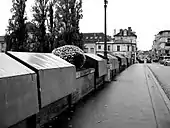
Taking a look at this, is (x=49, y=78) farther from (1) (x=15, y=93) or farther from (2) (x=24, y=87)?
(1) (x=15, y=93)

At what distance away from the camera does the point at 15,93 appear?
404 centimetres

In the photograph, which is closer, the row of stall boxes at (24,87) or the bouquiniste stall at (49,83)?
the row of stall boxes at (24,87)

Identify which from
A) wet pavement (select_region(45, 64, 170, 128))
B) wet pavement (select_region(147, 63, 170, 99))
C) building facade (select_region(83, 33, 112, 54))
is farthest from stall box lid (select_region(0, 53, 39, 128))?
building facade (select_region(83, 33, 112, 54))

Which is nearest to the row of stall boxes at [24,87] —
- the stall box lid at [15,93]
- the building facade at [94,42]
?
the stall box lid at [15,93]

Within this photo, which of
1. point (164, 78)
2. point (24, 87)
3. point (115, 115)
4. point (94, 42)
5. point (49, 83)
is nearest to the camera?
point (24, 87)

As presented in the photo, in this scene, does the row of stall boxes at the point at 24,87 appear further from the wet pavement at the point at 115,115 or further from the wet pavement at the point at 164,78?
the wet pavement at the point at 164,78

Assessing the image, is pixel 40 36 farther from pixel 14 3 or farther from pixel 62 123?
pixel 62 123

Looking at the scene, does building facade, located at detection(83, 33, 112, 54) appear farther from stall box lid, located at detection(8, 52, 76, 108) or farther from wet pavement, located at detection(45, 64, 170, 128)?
stall box lid, located at detection(8, 52, 76, 108)

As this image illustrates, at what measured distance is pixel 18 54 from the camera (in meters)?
5.80

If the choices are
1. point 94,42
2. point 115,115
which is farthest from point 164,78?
point 94,42

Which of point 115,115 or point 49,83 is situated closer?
point 49,83

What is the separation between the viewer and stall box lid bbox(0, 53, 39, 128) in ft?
12.3

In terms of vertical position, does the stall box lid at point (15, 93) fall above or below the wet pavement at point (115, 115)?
above

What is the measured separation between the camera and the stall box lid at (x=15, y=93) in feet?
12.3
